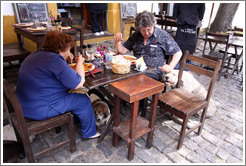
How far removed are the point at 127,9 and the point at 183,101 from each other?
20.5 feet

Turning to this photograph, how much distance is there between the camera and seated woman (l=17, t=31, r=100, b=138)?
1820 millimetres

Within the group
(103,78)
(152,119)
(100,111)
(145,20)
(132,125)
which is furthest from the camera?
(100,111)

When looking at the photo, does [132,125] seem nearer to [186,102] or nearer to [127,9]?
[186,102]

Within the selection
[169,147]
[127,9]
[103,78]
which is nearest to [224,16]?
[127,9]

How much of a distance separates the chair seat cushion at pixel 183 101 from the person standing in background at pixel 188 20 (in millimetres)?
2811

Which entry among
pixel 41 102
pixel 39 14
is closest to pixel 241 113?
pixel 41 102

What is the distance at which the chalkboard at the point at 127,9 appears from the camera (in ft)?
24.3

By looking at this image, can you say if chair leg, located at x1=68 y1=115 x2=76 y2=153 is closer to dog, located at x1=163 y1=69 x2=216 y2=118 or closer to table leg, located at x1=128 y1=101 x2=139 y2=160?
table leg, located at x1=128 y1=101 x2=139 y2=160

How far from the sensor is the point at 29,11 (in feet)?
18.3

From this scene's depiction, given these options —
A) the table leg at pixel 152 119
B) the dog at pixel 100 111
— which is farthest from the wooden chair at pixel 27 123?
the table leg at pixel 152 119

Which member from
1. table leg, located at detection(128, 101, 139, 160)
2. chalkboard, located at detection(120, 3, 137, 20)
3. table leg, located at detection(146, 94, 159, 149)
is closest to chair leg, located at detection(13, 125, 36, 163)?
table leg, located at detection(128, 101, 139, 160)

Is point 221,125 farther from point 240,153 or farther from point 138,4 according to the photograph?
point 138,4

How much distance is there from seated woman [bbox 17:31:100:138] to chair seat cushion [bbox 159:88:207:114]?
1.24 m

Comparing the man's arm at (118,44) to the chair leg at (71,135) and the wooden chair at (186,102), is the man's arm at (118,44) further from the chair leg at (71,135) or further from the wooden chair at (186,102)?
the chair leg at (71,135)
